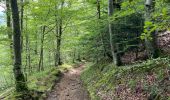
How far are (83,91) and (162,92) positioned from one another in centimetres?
756

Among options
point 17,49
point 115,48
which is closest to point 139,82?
point 115,48

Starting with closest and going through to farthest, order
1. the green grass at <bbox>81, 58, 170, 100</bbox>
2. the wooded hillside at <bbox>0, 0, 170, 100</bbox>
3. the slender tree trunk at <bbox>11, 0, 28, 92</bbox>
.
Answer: the green grass at <bbox>81, 58, 170, 100</bbox>
the wooded hillside at <bbox>0, 0, 170, 100</bbox>
the slender tree trunk at <bbox>11, 0, 28, 92</bbox>

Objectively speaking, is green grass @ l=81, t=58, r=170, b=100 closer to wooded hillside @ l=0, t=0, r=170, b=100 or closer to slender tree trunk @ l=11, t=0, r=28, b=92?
wooded hillside @ l=0, t=0, r=170, b=100

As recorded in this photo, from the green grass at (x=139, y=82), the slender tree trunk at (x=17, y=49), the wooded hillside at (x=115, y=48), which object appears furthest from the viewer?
the slender tree trunk at (x=17, y=49)

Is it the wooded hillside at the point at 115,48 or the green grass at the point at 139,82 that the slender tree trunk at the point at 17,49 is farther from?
the green grass at the point at 139,82

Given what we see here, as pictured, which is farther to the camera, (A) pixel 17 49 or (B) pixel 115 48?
(B) pixel 115 48

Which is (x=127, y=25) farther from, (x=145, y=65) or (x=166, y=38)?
(x=145, y=65)

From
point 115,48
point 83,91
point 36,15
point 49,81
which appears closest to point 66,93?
point 83,91

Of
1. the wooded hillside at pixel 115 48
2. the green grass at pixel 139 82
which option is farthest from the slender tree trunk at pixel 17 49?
the green grass at pixel 139 82

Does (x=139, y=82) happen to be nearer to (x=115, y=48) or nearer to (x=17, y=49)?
(x=115, y=48)

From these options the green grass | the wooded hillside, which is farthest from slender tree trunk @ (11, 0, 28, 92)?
the green grass

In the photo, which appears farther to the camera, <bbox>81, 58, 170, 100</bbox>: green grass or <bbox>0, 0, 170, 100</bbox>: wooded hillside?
<bbox>0, 0, 170, 100</bbox>: wooded hillside

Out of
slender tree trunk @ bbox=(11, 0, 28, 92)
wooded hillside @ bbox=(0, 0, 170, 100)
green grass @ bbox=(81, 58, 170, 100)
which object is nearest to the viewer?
green grass @ bbox=(81, 58, 170, 100)

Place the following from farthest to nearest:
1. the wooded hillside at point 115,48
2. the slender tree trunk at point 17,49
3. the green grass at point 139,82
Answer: the slender tree trunk at point 17,49
the wooded hillside at point 115,48
the green grass at point 139,82
